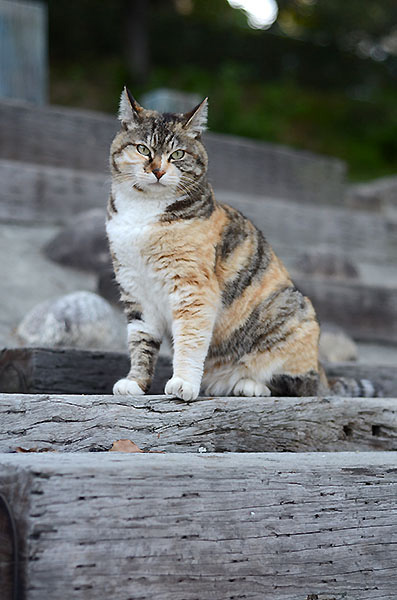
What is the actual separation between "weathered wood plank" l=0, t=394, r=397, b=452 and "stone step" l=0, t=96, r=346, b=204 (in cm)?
418

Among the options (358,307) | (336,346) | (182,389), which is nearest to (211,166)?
(358,307)

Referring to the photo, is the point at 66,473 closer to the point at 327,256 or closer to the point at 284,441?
the point at 284,441

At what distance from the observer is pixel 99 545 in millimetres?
1507

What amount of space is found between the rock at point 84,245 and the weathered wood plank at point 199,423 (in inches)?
108

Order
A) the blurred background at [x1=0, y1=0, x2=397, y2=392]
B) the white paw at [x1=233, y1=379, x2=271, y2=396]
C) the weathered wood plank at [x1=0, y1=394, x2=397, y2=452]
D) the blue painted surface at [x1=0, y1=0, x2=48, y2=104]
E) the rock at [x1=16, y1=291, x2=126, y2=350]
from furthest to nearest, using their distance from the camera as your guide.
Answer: the blue painted surface at [x1=0, y1=0, x2=48, y2=104] < the blurred background at [x1=0, y1=0, x2=397, y2=392] < the rock at [x1=16, y1=291, x2=126, y2=350] < the white paw at [x1=233, y1=379, x2=271, y2=396] < the weathered wood plank at [x1=0, y1=394, x2=397, y2=452]

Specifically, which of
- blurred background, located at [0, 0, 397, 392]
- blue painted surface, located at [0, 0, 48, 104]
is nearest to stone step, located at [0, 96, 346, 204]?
blurred background, located at [0, 0, 397, 392]

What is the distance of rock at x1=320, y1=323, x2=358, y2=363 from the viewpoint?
4211 millimetres

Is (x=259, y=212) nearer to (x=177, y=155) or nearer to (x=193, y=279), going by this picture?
(x=177, y=155)

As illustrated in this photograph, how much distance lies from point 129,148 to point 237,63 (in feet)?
43.4

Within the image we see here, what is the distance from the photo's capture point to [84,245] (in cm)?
496

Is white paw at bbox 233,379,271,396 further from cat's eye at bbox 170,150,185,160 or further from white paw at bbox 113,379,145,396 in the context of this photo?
cat's eye at bbox 170,150,185,160

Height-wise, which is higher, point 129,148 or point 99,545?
point 129,148

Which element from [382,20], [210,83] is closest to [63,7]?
[210,83]

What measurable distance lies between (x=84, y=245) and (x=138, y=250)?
251 cm
